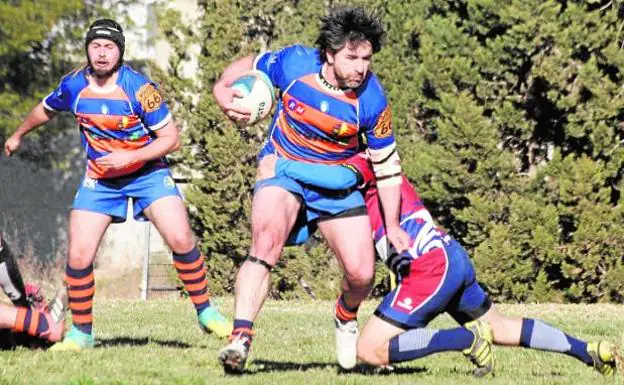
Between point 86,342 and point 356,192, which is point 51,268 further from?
point 356,192

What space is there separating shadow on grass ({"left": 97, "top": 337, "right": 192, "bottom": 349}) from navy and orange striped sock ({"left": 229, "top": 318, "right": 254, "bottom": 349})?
1683 millimetres

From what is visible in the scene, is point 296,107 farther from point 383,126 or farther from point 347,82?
point 383,126

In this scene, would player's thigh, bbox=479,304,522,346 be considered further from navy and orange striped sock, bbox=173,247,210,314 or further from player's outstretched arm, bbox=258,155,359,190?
navy and orange striped sock, bbox=173,247,210,314

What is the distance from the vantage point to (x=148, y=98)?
9.17 metres

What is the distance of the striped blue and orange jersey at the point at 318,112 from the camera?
8023 millimetres

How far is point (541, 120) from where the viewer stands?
1698 centimetres

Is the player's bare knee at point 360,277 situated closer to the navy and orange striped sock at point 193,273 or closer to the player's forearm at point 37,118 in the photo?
the navy and orange striped sock at point 193,273

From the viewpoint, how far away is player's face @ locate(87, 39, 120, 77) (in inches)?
355

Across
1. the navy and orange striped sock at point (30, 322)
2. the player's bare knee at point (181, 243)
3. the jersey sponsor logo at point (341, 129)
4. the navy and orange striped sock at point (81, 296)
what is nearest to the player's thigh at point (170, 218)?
the player's bare knee at point (181, 243)

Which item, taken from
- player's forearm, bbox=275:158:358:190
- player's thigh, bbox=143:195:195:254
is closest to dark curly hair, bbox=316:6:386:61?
player's forearm, bbox=275:158:358:190

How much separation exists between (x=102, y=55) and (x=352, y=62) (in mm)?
1931

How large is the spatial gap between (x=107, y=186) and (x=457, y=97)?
805cm

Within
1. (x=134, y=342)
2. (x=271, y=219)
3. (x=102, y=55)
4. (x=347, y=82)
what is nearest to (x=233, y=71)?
(x=347, y=82)

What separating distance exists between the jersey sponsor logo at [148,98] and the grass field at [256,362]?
5.22ft
